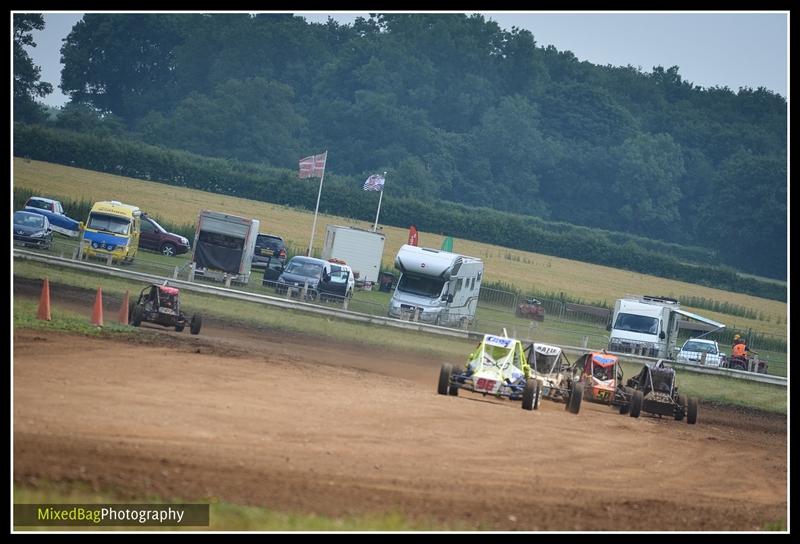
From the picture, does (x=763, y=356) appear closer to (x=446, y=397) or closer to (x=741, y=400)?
(x=741, y=400)

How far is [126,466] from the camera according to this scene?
1516 cm

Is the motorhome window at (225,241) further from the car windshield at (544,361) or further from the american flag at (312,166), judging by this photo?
the car windshield at (544,361)

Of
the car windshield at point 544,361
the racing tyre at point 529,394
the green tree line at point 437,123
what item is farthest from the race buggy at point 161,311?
the green tree line at point 437,123

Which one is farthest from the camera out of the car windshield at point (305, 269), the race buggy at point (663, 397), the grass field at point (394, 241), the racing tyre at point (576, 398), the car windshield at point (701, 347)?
the grass field at point (394, 241)

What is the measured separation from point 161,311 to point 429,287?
18.7m

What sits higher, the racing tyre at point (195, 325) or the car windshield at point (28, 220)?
the car windshield at point (28, 220)

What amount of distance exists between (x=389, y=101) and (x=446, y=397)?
112 metres

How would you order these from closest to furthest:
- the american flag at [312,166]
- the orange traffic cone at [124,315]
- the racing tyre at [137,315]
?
the racing tyre at [137,315] < the orange traffic cone at [124,315] < the american flag at [312,166]

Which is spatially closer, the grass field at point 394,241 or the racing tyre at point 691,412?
the racing tyre at point 691,412

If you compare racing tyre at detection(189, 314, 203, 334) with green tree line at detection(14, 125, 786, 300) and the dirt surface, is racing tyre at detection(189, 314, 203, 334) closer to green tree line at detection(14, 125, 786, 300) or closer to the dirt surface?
the dirt surface

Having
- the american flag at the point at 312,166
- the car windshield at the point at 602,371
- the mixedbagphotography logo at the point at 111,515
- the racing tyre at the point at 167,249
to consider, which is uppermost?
the american flag at the point at 312,166

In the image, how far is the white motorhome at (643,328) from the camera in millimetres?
50812

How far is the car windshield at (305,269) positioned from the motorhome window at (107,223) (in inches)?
283

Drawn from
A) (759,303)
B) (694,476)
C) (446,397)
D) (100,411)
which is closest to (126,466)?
(100,411)
